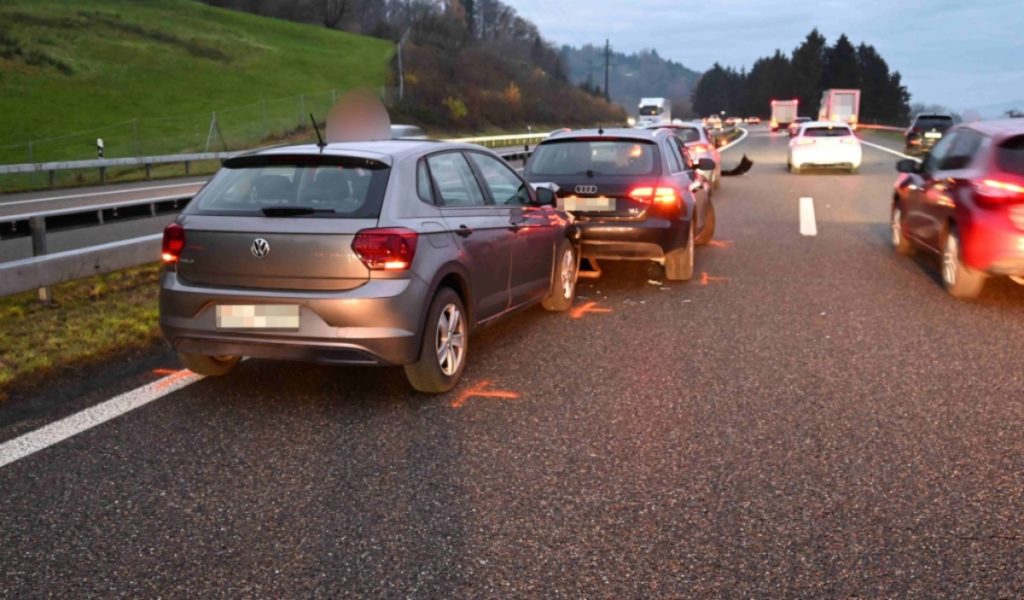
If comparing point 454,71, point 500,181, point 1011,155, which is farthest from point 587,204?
point 454,71

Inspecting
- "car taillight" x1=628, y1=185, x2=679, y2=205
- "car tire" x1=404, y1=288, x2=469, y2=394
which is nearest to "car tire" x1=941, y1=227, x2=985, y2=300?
"car taillight" x1=628, y1=185, x2=679, y2=205

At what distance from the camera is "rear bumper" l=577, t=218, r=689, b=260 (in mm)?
9031

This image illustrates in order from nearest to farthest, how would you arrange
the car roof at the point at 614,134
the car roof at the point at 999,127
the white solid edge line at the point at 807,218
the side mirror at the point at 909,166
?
the car roof at the point at 999,127 → the car roof at the point at 614,134 → the side mirror at the point at 909,166 → the white solid edge line at the point at 807,218

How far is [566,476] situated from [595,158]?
5.54 meters

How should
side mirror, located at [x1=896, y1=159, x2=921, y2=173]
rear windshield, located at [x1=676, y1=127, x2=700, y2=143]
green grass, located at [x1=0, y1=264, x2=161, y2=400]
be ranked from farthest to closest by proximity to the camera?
rear windshield, located at [x1=676, y1=127, x2=700, y2=143], side mirror, located at [x1=896, y1=159, x2=921, y2=173], green grass, located at [x1=0, y1=264, x2=161, y2=400]

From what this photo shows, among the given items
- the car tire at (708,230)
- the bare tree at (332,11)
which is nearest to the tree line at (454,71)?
the bare tree at (332,11)

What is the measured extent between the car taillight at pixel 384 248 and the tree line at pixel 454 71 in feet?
171

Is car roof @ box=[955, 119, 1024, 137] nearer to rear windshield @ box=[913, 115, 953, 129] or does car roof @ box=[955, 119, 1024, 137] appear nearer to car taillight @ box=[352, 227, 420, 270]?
car taillight @ box=[352, 227, 420, 270]

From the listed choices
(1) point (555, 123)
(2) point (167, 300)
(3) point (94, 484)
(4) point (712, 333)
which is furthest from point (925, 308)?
(1) point (555, 123)

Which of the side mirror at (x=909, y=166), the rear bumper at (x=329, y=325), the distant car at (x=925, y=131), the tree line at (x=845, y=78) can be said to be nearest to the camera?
the rear bumper at (x=329, y=325)

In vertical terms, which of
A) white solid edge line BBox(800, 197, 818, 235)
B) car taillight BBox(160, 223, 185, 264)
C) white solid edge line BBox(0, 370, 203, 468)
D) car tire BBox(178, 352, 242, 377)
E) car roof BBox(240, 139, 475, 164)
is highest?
car roof BBox(240, 139, 475, 164)

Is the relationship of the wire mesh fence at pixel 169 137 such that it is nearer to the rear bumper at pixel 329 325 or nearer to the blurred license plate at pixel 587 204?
the blurred license plate at pixel 587 204

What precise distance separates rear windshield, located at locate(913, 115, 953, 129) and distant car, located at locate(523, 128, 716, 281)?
1308 inches

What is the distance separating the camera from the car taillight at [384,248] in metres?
5.19
